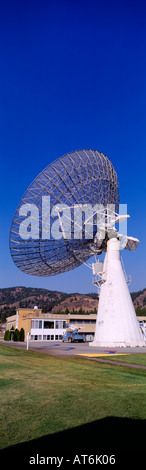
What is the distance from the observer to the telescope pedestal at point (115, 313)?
3528 centimetres

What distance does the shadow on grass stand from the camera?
5.04 metres

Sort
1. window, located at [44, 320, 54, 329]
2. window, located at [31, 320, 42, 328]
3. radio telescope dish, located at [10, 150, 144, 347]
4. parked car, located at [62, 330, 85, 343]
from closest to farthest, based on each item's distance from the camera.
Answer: radio telescope dish, located at [10, 150, 144, 347] < parked car, located at [62, 330, 85, 343] < window, located at [31, 320, 42, 328] < window, located at [44, 320, 54, 329]

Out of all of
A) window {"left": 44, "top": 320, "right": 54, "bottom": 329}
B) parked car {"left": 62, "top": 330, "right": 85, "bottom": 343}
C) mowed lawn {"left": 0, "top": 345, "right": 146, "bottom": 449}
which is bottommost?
parked car {"left": 62, "top": 330, "right": 85, "bottom": 343}

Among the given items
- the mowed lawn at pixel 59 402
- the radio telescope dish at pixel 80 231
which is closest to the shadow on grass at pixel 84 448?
the mowed lawn at pixel 59 402

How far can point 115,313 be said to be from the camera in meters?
35.8

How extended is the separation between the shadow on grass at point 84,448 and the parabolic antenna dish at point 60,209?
82.4ft

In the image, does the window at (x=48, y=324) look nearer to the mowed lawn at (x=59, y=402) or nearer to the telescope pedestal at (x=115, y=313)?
the telescope pedestal at (x=115, y=313)

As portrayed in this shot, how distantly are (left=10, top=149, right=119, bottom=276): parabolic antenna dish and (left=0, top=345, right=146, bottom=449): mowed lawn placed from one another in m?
19.9

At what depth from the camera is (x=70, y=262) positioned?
39969mm

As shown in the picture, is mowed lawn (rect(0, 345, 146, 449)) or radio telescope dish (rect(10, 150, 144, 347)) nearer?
mowed lawn (rect(0, 345, 146, 449))

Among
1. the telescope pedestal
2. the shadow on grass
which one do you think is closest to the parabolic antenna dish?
the telescope pedestal

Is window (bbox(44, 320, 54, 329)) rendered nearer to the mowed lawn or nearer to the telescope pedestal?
the telescope pedestal
